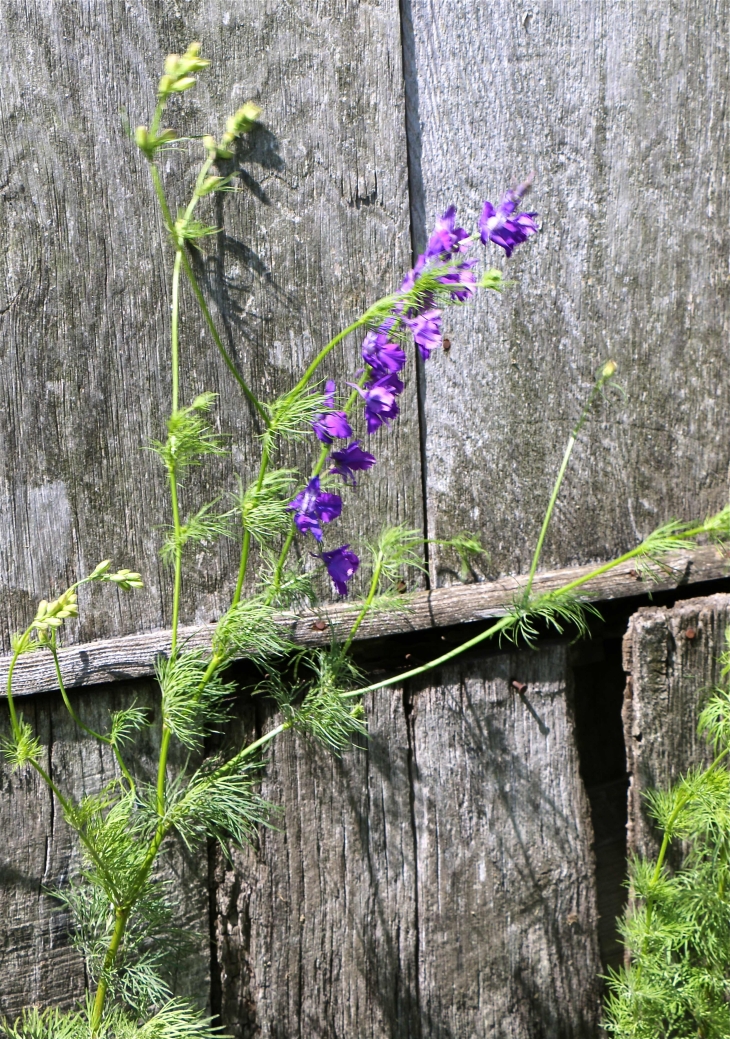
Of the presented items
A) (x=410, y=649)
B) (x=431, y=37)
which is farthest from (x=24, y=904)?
(x=431, y=37)

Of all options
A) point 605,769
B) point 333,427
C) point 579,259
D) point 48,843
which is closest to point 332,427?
point 333,427

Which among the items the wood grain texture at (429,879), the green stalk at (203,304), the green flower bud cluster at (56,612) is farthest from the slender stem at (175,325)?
the wood grain texture at (429,879)

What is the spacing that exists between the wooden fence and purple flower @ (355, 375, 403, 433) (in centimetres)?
29

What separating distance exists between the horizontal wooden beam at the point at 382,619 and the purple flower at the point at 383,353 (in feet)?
1.61

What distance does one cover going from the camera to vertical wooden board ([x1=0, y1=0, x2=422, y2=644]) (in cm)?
158

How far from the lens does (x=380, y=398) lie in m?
1.50

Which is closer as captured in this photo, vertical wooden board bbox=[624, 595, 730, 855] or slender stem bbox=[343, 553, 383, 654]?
slender stem bbox=[343, 553, 383, 654]

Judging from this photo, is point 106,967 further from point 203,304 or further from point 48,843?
point 203,304

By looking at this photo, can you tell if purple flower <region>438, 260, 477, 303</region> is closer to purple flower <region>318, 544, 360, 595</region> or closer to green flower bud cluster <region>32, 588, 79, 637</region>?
purple flower <region>318, 544, 360, 595</region>

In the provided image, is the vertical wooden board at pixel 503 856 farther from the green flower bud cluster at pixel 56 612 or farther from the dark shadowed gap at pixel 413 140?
the dark shadowed gap at pixel 413 140

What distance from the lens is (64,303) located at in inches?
63.3

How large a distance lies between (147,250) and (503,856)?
1.50m

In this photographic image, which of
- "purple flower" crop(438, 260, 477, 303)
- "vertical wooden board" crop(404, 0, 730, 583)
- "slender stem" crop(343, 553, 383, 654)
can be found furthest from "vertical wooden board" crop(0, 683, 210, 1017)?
"purple flower" crop(438, 260, 477, 303)

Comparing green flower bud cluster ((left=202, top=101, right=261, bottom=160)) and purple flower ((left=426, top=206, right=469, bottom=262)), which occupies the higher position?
green flower bud cluster ((left=202, top=101, right=261, bottom=160))
